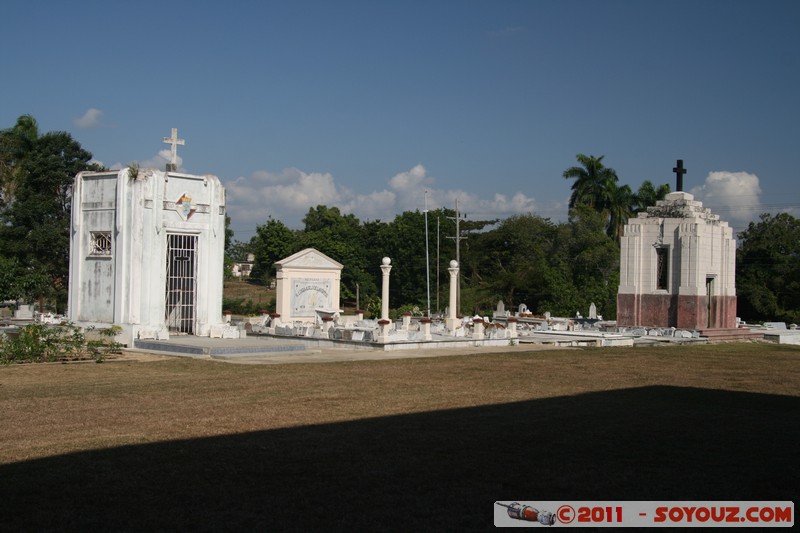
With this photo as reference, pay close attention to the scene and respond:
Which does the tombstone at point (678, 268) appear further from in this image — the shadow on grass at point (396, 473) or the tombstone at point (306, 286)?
the shadow on grass at point (396, 473)

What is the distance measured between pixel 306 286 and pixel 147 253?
25.9 feet

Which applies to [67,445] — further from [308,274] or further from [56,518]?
[308,274]

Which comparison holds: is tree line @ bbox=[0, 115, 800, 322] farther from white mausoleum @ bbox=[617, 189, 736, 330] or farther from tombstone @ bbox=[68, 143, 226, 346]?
white mausoleum @ bbox=[617, 189, 736, 330]

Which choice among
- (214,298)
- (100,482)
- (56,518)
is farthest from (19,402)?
(214,298)

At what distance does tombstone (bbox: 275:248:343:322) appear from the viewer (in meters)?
30.9

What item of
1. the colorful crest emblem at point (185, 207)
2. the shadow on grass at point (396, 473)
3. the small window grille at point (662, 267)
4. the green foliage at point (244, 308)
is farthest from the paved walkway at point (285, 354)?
the green foliage at point (244, 308)

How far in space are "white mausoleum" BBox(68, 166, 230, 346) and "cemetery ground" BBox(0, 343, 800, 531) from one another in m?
6.90

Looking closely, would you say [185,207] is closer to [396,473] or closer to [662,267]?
[396,473]

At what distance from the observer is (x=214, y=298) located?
86.3ft

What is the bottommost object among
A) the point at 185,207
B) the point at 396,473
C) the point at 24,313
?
the point at 396,473

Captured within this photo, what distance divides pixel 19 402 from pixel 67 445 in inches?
156

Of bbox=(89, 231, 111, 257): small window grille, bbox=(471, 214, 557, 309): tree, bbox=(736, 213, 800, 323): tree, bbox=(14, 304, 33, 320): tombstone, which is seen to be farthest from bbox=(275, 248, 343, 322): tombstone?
bbox=(736, 213, 800, 323): tree

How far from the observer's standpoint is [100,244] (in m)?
25.6

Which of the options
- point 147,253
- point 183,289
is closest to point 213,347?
point 147,253
